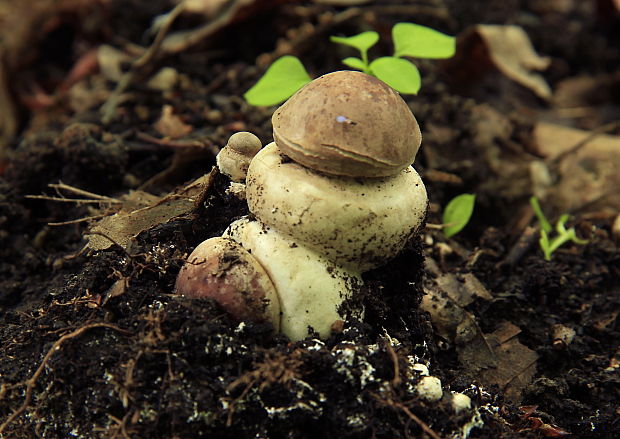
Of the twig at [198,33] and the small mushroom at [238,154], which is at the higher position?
the small mushroom at [238,154]

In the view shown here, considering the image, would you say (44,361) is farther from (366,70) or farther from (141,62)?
(141,62)

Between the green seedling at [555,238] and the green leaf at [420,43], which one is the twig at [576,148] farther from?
the green leaf at [420,43]

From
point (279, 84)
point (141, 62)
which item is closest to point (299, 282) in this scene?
point (279, 84)

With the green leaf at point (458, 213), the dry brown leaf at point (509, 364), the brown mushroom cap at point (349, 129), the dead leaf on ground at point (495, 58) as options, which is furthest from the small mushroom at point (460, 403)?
the dead leaf on ground at point (495, 58)

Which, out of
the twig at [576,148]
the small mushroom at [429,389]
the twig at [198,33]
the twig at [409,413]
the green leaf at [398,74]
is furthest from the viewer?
the twig at [198,33]

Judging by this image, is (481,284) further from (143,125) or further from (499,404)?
(143,125)

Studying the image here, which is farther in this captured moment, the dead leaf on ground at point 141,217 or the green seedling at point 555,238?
the green seedling at point 555,238
